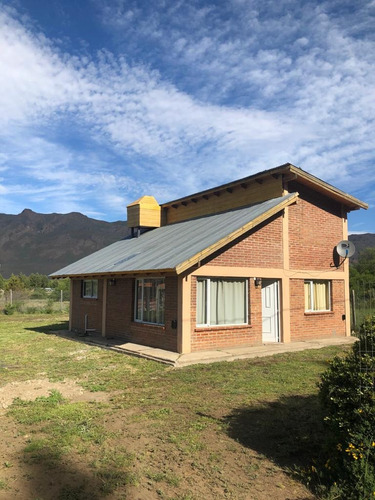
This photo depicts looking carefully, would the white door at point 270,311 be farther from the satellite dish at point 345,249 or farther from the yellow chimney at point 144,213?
the yellow chimney at point 144,213

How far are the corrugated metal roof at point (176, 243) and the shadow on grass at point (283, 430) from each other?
4501 mm

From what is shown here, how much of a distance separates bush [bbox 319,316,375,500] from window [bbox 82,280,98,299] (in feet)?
43.3

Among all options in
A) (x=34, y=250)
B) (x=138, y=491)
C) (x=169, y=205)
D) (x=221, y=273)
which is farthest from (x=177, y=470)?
(x=34, y=250)

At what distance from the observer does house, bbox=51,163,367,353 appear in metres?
11.4

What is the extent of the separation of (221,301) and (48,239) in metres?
144

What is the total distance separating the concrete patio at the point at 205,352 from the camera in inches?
401

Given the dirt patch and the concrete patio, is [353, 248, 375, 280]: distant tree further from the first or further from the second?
the dirt patch

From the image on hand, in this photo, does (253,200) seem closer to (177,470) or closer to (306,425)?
(306,425)

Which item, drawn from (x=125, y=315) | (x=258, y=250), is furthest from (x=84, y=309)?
(x=258, y=250)

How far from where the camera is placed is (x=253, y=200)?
15062mm

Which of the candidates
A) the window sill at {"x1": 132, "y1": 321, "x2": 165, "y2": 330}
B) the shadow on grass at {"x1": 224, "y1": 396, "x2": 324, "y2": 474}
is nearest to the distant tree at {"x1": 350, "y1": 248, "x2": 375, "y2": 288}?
the window sill at {"x1": 132, "y1": 321, "x2": 165, "y2": 330}

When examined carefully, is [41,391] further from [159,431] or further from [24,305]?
[24,305]

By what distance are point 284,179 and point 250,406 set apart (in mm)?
9178

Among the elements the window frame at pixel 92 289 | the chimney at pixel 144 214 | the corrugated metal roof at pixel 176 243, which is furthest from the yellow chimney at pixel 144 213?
the window frame at pixel 92 289
